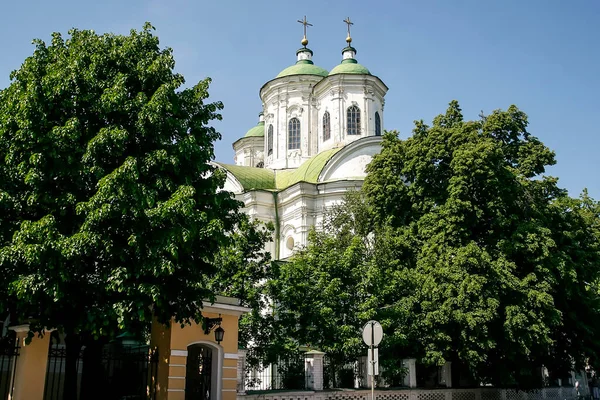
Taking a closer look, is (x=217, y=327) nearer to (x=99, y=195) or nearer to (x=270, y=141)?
(x=99, y=195)

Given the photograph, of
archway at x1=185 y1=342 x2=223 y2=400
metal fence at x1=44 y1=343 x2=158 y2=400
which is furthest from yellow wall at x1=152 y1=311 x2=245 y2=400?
metal fence at x1=44 y1=343 x2=158 y2=400

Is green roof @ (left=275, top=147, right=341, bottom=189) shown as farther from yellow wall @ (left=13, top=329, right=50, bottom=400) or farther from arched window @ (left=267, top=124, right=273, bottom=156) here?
yellow wall @ (left=13, top=329, right=50, bottom=400)

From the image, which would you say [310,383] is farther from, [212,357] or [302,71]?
[302,71]

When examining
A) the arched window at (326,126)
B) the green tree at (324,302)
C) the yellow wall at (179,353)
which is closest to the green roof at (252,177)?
the arched window at (326,126)

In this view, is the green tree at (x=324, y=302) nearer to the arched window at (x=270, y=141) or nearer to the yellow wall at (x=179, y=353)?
the yellow wall at (x=179, y=353)

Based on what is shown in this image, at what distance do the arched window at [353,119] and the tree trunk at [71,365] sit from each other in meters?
23.8

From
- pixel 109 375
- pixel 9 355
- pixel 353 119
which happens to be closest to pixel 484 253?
pixel 109 375

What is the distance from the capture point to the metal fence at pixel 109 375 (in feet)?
38.9

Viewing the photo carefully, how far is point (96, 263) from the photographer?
11445mm

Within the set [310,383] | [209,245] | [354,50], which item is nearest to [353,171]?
[354,50]

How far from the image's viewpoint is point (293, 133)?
3572 cm

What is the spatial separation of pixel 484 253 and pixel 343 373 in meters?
5.63

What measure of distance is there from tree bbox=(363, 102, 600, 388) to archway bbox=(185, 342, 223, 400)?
222 inches

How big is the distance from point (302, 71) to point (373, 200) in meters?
16.3
